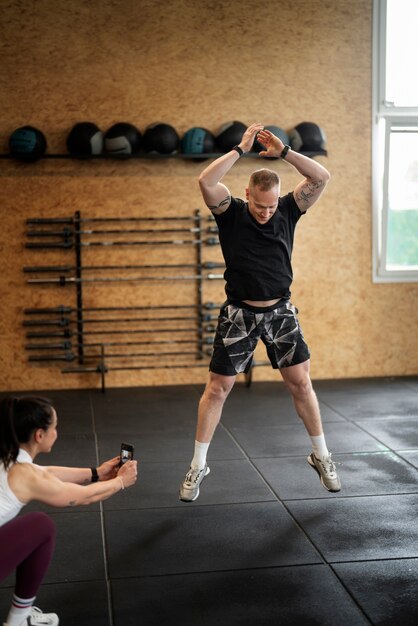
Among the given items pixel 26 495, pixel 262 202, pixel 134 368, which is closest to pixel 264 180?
pixel 262 202

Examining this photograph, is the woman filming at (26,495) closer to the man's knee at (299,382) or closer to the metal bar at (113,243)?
the man's knee at (299,382)

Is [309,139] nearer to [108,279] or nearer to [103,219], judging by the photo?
[103,219]

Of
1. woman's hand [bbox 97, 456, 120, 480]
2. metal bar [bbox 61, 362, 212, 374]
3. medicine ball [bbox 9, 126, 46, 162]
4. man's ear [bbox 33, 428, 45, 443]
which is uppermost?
medicine ball [bbox 9, 126, 46, 162]

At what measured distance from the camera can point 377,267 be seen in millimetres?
6090

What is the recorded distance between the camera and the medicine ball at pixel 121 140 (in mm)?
5418

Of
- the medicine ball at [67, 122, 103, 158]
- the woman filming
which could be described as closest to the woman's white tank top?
the woman filming

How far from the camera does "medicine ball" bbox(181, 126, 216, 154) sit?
552 cm

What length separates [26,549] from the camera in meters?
1.98

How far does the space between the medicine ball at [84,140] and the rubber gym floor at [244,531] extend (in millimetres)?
1917

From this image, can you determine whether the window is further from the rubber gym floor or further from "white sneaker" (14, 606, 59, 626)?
"white sneaker" (14, 606, 59, 626)

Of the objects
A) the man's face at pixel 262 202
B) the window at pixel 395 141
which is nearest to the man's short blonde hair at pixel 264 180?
the man's face at pixel 262 202

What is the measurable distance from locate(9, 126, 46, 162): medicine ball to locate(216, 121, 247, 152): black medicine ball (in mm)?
1273

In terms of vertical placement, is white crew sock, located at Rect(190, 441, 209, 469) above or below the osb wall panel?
below

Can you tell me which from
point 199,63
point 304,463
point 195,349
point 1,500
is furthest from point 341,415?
point 1,500
